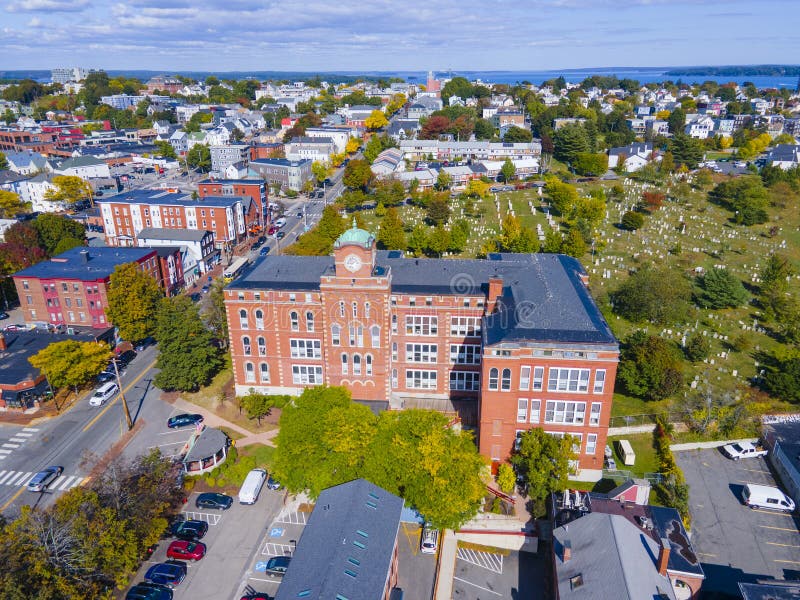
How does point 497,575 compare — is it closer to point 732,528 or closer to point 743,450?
point 732,528

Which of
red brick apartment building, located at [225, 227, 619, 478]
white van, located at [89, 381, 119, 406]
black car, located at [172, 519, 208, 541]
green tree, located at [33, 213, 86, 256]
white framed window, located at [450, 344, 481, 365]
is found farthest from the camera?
green tree, located at [33, 213, 86, 256]

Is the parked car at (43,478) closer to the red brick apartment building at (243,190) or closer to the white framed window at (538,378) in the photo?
the white framed window at (538,378)

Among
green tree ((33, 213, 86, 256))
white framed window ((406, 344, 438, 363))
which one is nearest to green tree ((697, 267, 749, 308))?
white framed window ((406, 344, 438, 363))

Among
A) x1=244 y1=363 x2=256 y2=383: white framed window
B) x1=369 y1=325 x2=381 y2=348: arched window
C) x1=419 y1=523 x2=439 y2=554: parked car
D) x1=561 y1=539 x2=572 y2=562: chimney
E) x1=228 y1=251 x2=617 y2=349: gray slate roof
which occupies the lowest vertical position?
x1=419 y1=523 x2=439 y2=554: parked car

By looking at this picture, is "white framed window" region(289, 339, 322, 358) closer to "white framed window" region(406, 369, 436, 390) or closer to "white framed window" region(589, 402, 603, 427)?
"white framed window" region(406, 369, 436, 390)

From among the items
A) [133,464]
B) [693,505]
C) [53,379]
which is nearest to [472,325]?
[693,505]

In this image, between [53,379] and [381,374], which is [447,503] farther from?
[53,379]
